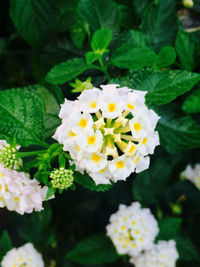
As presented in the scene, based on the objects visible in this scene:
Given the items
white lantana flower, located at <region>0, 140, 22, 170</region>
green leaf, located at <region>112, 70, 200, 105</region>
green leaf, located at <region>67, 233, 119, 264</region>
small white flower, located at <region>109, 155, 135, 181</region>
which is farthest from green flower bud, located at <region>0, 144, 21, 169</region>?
green leaf, located at <region>67, 233, 119, 264</region>

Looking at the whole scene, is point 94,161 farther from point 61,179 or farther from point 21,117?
point 21,117

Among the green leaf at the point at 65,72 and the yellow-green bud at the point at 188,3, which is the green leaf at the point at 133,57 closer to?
the green leaf at the point at 65,72

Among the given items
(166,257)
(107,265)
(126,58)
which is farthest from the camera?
(107,265)

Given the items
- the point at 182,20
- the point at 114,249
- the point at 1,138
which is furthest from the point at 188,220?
the point at 1,138

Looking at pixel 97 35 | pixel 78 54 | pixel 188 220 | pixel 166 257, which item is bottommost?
pixel 188 220

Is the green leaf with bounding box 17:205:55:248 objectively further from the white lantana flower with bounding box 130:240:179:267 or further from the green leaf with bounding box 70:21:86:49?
the green leaf with bounding box 70:21:86:49

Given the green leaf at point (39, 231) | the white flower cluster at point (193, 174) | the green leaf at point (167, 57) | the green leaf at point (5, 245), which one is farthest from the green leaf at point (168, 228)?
the green leaf at point (167, 57)

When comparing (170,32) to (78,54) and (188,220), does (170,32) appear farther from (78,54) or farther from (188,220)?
(188,220)
